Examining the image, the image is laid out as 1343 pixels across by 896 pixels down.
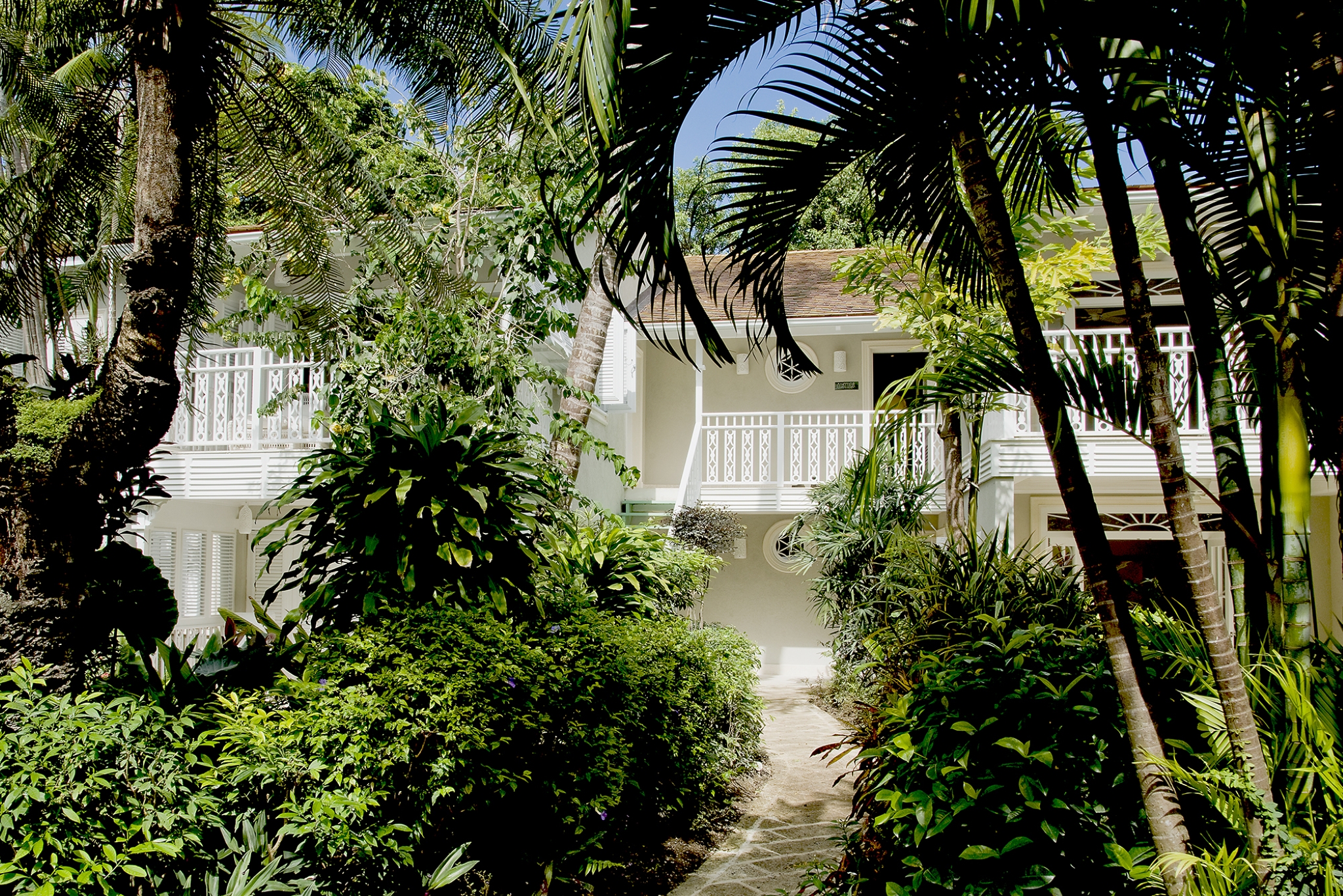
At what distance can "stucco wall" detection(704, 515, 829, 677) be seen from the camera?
14.4m

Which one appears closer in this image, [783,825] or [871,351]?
[783,825]

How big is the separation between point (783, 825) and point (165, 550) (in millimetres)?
10089

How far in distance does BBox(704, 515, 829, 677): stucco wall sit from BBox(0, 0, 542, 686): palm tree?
25.4ft

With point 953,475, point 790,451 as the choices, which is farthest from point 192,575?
point 953,475

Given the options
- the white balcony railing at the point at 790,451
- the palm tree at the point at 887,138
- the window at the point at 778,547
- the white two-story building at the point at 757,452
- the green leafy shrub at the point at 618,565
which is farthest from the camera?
the window at the point at 778,547

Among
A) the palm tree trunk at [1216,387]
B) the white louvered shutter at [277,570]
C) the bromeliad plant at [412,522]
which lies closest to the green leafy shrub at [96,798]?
the bromeliad plant at [412,522]

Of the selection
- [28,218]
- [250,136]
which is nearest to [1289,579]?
[250,136]

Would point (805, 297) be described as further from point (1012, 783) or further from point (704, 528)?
point (1012, 783)

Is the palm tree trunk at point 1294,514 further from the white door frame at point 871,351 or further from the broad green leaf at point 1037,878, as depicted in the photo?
the white door frame at point 871,351

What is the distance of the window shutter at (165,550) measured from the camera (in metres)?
11.9

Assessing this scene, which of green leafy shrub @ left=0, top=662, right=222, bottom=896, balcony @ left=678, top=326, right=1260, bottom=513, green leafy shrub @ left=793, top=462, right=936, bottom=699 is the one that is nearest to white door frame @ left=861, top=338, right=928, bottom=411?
balcony @ left=678, top=326, right=1260, bottom=513

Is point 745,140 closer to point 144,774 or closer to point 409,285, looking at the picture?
point 144,774

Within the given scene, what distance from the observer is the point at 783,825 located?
6316mm

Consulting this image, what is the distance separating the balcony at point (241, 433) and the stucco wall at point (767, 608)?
706 cm
